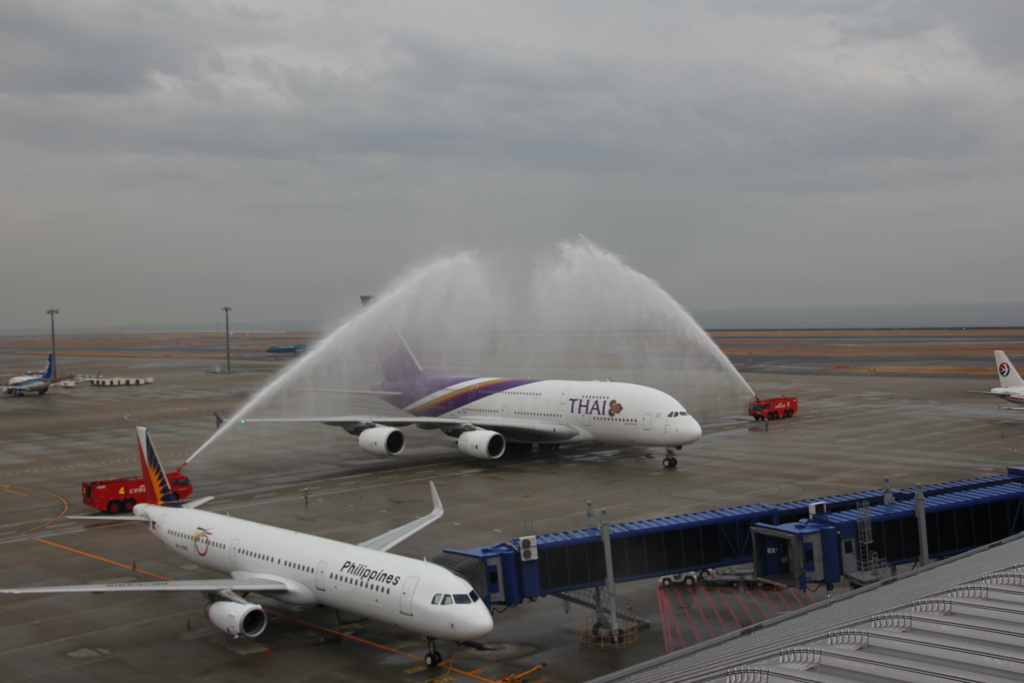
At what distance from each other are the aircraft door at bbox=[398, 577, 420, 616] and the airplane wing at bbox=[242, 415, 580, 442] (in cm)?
2876

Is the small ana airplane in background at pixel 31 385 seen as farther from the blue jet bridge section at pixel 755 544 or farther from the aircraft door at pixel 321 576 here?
the blue jet bridge section at pixel 755 544

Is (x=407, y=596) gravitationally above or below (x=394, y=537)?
below

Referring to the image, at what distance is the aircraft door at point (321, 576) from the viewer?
77.4 feet

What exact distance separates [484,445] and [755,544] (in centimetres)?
2680

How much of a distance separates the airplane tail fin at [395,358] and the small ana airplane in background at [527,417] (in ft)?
4.06

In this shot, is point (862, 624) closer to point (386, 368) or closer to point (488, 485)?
point (488, 485)

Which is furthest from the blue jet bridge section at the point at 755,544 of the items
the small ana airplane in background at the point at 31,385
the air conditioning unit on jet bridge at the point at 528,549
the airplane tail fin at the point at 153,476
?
the small ana airplane in background at the point at 31,385

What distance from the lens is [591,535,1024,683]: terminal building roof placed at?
10.9 m

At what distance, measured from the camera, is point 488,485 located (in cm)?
4416

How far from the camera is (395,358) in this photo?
60.6 m

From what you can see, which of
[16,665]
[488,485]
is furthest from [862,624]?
[488,485]

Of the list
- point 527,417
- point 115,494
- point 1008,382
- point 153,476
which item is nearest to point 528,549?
point 153,476

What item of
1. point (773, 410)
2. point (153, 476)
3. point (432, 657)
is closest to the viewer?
point (432, 657)

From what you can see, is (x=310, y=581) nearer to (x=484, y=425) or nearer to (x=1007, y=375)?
(x=484, y=425)
